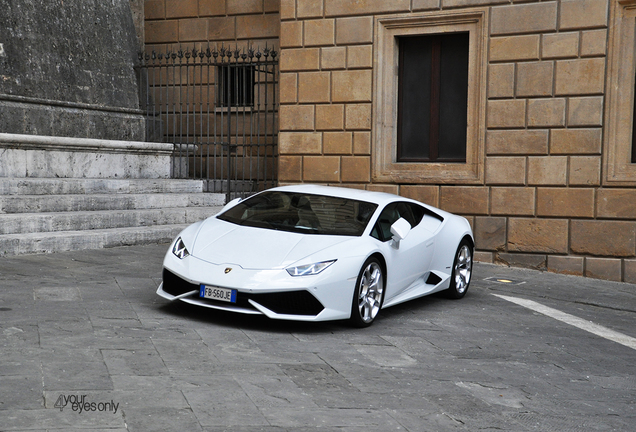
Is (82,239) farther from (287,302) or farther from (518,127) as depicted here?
(518,127)

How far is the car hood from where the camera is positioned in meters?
6.72

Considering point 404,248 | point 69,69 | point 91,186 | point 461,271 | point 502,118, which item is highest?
point 69,69

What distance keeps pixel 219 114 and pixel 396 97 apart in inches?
197

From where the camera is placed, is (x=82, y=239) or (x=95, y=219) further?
(x=95, y=219)

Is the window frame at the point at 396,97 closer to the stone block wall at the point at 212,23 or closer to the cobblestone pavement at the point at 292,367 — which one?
the stone block wall at the point at 212,23

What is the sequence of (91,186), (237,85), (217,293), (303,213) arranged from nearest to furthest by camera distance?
1. (217,293)
2. (303,213)
3. (91,186)
4. (237,85)

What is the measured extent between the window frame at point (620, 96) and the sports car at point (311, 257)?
4.18m

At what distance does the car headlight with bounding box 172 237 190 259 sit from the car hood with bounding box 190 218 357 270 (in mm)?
94

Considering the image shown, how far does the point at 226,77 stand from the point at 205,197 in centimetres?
346

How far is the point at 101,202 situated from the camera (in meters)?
12.5

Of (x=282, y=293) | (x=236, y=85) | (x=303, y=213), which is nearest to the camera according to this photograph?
(x=282, y=293)

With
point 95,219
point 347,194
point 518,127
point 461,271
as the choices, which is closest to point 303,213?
point 347,194

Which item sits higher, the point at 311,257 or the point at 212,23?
the point at 212,23

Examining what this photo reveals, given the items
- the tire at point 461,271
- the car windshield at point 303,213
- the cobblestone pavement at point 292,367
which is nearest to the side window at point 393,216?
the car windshield at point 303,213
